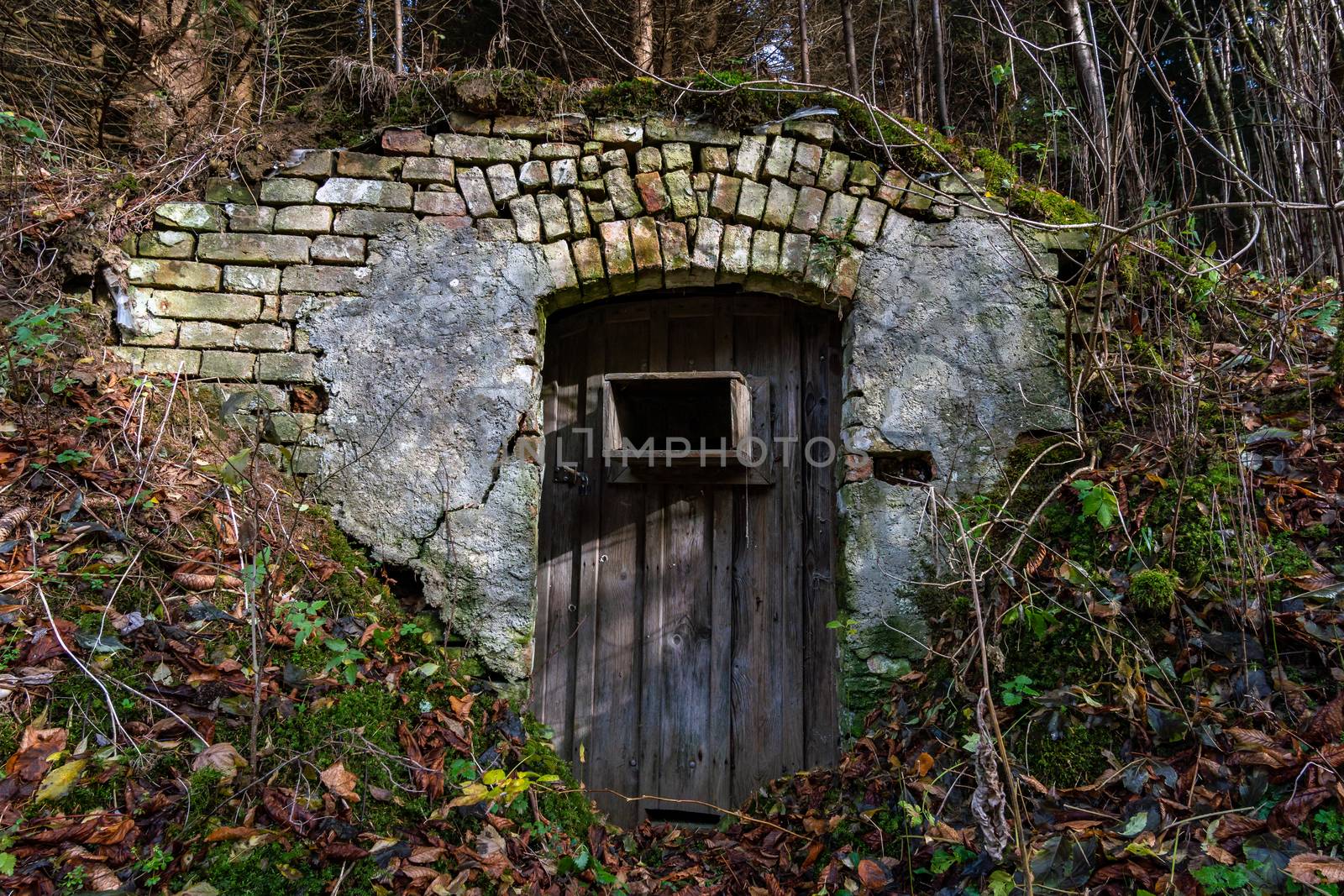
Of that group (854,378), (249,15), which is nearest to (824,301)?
(854,378)

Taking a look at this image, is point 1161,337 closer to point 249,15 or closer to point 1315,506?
point 1315,506

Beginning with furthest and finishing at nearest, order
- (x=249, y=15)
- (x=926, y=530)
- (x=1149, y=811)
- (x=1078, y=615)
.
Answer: (x=249, y=15)
(x=926, y=530)
(x=1078, y=615)
(x=1149, y=811)

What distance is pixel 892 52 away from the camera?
4.79 metres

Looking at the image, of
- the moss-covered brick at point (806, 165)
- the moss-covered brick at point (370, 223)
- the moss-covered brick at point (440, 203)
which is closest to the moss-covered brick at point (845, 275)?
the moss-covered brick at point (806, 165)

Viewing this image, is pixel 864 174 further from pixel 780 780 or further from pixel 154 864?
pixel 154 864

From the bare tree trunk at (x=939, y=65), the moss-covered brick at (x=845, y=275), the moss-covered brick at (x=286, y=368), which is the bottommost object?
the moss-covered brick at (x=286, y=368)

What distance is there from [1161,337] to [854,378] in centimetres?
116

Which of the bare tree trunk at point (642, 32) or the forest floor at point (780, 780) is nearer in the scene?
the forest floor at point (780, 780)

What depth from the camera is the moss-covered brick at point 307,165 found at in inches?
124

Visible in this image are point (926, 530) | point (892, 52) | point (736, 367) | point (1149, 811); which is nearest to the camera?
point (1149, 811)

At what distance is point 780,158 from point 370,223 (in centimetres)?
163

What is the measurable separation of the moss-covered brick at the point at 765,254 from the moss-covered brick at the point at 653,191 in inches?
15.2

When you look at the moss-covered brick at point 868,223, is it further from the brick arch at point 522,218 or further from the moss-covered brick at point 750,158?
the moss-covered brick at point 750,158

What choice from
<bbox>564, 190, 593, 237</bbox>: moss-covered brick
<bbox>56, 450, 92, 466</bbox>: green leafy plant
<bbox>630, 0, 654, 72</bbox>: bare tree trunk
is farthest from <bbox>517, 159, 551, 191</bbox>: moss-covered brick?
<bbox>56, 450, 92, 466</bbox>: green leafy plant
